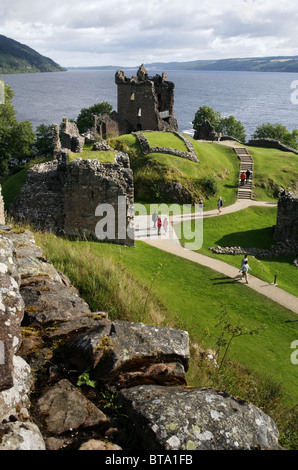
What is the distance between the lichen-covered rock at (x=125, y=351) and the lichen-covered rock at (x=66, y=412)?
1.51 ft

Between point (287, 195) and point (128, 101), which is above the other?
point (128, 101)

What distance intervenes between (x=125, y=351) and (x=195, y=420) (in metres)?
1.42

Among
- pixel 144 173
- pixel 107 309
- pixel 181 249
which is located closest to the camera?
pixel 107 309

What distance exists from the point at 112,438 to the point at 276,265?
22438mm

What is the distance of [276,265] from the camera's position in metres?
24.5

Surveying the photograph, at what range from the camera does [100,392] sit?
4.68 metres

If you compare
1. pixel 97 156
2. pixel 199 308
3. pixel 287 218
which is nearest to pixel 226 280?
pixel 199 308

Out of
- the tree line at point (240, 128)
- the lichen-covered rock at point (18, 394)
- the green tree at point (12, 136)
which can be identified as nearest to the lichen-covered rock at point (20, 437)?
the lichen-covered rock at point (18, 394)

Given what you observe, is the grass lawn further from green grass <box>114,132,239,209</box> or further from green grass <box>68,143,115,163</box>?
green grass <box>114,132,239,209</box>

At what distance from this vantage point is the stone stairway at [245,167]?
122 feet

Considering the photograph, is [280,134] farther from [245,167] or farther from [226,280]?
[226,280]

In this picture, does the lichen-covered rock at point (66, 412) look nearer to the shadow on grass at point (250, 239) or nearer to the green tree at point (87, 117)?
the shadow on grass at point (250, 239)
